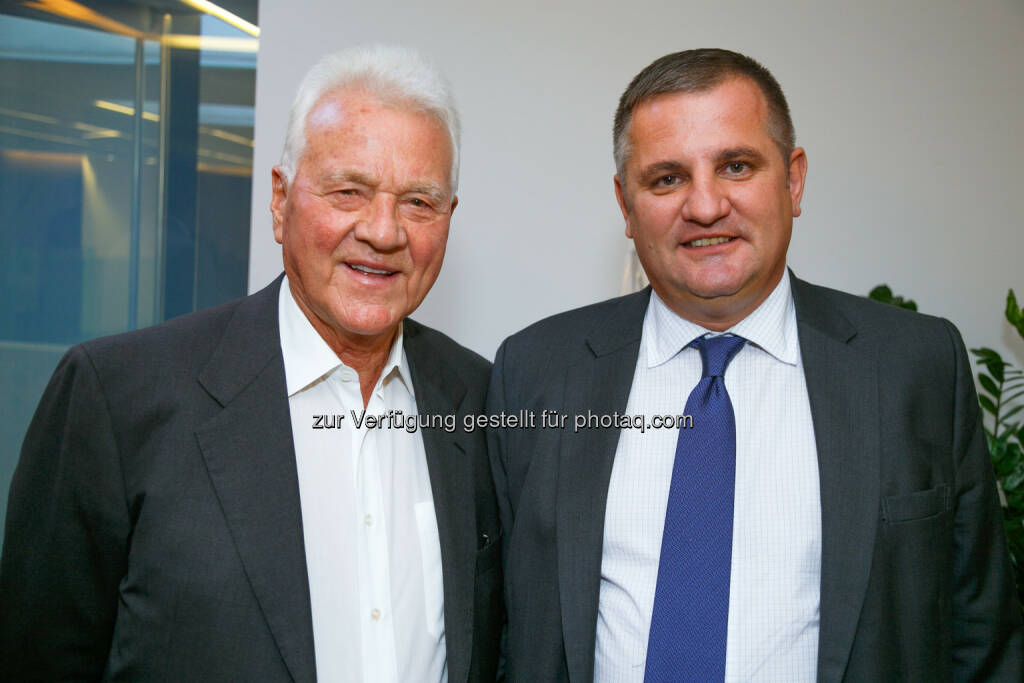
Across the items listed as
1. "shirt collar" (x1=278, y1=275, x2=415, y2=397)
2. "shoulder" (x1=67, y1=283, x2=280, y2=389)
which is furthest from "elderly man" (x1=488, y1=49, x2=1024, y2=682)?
"shoulder" (x1=67, y1=283, x2=280, y2=389)

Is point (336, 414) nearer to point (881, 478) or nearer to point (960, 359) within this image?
point (881, 478)

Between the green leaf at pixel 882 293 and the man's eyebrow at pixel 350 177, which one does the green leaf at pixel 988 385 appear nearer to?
the green leaf at pixel 882 293

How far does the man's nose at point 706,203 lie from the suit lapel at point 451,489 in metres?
0.63

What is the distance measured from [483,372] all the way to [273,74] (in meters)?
1.61

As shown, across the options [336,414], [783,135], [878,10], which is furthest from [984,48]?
[336,414]

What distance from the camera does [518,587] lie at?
1.54 meters

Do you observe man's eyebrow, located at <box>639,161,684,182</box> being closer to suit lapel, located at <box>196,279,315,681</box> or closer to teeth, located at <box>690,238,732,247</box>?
teeth, located at <box>690,238,732,247</box>

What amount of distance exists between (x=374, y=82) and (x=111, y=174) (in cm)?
195

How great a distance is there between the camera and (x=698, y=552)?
1.35 m

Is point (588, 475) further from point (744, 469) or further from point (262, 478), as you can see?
point (262, 478)

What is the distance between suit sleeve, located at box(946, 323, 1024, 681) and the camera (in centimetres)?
144

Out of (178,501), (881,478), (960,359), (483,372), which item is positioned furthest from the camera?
(483,372)

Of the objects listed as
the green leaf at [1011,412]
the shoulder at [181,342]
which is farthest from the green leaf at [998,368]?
the shoulder at [181,342]

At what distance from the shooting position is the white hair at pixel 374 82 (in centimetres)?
138
